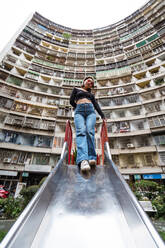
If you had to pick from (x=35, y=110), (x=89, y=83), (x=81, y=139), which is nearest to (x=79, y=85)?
(x=35, y=110)

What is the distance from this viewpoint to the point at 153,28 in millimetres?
21500

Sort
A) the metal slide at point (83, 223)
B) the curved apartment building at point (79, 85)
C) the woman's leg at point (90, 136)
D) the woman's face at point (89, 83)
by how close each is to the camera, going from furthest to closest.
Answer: the curved apartment building at point (79, 85) < the woman's face at point (89, 83) < the woman's leg at point (90, 136) < the metal slide at point (83, 223)

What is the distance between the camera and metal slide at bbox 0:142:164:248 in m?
0.65

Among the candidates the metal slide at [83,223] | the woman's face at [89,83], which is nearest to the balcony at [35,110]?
the woman's face at [89,83]

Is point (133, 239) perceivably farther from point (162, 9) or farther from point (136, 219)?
point (162, 9)

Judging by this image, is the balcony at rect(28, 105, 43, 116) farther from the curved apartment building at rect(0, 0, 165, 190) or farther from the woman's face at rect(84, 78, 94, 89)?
the woman's face at rect(84, 78, 94, 89)

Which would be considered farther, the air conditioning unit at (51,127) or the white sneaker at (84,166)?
the air conditioning unit at (51,127)

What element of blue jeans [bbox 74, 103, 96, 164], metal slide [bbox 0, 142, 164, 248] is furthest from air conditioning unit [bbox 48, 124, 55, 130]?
metal slide [bbox 0, 142, 164, 248]

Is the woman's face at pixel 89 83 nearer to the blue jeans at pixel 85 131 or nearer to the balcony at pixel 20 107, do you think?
the blue jeans at pixel 85 131

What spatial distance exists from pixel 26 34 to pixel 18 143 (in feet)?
72.4

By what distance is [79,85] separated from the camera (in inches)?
792

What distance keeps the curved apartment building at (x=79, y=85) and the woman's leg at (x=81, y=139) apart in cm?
1239

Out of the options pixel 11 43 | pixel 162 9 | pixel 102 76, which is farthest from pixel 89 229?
pixel 162 9

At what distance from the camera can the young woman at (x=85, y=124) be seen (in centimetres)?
198
